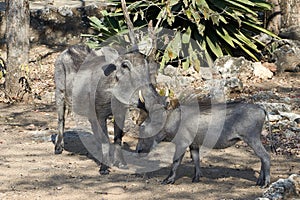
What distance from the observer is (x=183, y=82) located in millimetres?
11938

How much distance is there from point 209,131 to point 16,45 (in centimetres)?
598

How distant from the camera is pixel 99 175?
24.1 ft

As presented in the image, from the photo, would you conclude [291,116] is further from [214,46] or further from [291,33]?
[291,33]

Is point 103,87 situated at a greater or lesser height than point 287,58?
lesser

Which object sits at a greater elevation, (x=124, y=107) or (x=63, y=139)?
(x=124, y=107)

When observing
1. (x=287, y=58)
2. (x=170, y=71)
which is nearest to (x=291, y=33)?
(x=287, y=58)

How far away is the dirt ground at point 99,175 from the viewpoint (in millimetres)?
6578

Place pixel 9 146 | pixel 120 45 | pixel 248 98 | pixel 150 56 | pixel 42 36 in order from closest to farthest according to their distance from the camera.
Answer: pixel 150 56
pixel 9 146
pixel 248 98
pixel 120 45
pixel 42 36

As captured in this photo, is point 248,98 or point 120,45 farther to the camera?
point 120,45

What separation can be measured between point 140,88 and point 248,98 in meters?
4.79

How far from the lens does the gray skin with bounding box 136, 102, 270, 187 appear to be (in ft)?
22.2

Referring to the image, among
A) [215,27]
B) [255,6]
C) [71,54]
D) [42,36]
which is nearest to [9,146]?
[71,54]

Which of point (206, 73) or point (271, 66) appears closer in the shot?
point (206, 73)

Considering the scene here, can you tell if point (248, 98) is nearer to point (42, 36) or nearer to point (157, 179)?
point (157, 179)
